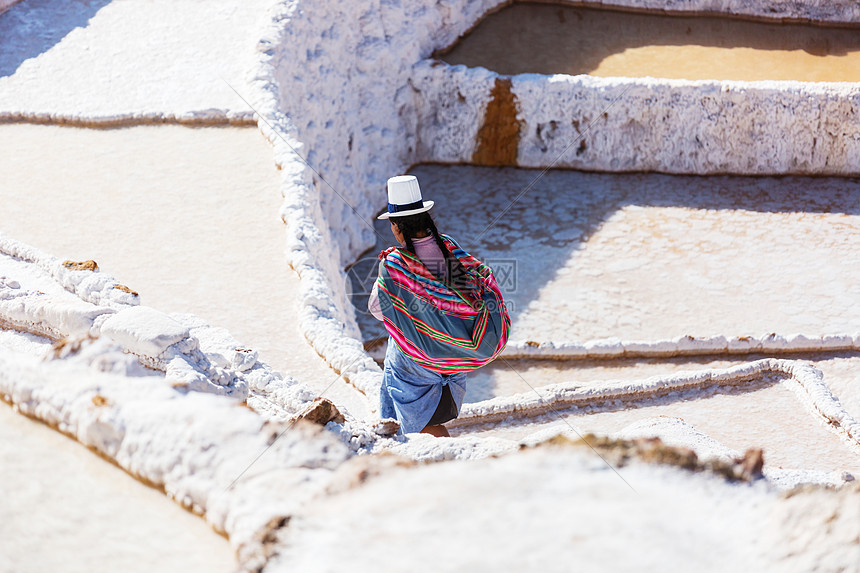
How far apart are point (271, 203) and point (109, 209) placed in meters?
0.98

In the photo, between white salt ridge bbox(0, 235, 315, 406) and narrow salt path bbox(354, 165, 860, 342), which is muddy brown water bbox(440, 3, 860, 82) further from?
white salt ridge bbox(0, 235, 315, 406)

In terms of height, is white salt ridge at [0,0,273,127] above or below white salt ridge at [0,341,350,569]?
above

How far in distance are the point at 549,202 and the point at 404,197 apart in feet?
16.7

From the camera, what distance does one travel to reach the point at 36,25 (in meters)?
6.96

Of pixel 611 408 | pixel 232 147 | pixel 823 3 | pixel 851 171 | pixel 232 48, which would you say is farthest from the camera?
pixel 823 3

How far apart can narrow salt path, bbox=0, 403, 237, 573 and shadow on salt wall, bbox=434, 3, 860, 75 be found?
729 cm

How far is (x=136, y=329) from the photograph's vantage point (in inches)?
122

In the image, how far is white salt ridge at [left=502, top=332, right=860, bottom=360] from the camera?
18.0ft

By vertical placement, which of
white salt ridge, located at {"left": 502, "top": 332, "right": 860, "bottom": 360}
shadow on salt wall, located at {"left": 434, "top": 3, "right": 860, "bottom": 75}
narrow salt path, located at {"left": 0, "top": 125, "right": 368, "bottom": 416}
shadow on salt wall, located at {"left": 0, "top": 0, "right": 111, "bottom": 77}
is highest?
shadow on salt wall, located at {"left": 0, "top": 0, "right": 111, "bottom": 77}

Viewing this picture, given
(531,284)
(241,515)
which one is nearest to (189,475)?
(241,515)

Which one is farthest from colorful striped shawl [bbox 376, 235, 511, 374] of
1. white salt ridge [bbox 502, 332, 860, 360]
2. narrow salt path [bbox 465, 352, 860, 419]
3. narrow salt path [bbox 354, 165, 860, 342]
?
narrow salt path [bbox 354, 165, 860, 342]

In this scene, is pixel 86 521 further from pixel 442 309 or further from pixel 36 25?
pixel 36 25

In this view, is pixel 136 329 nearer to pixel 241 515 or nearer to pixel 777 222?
pixel 241 515

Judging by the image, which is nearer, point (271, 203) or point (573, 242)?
point (271, 203)
